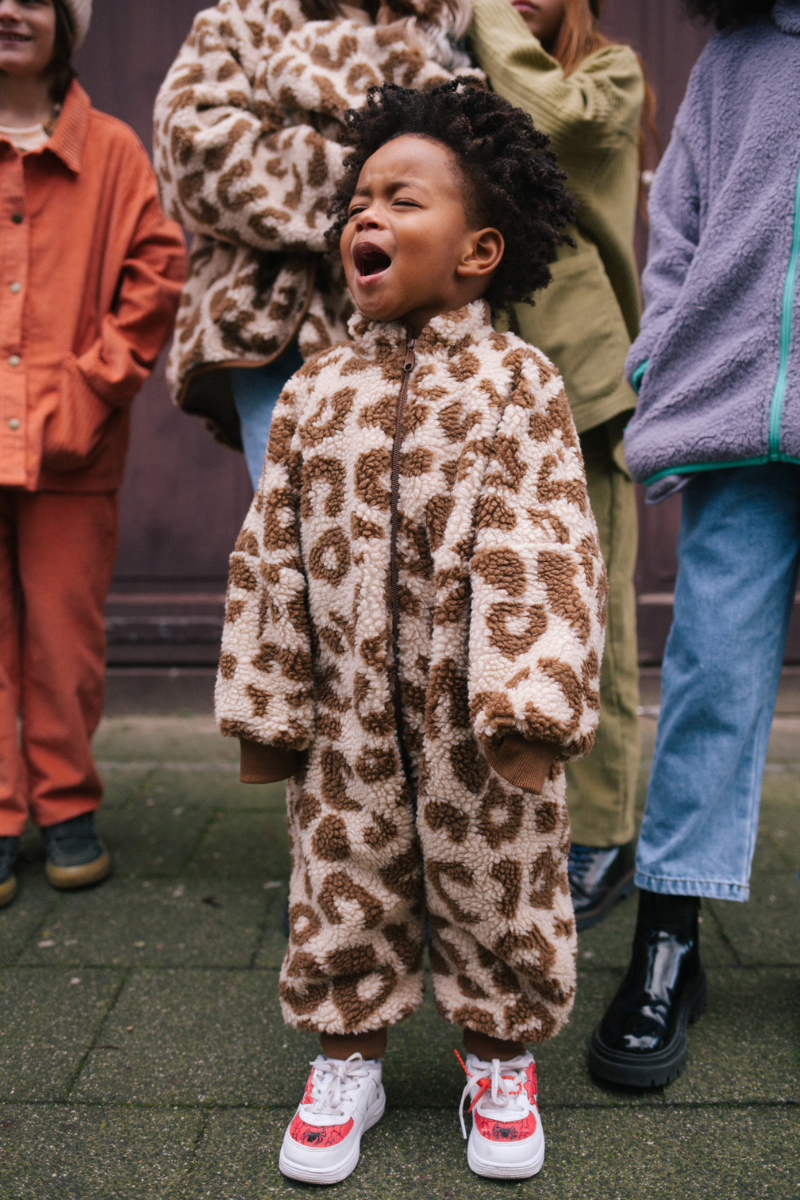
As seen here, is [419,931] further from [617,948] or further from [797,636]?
[797,636]

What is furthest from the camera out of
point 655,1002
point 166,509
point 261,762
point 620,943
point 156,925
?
point 166,509

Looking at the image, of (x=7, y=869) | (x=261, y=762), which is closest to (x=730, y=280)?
(x=261, y=762)

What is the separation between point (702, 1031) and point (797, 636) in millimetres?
2288

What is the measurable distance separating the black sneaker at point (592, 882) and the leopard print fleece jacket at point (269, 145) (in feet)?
4.11

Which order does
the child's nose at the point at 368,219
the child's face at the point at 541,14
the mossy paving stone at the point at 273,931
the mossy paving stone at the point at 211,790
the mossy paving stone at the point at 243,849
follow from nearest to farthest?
1. the child's nose at the point at 368,219
2. the child's face at the point at 541,14
3. the mossy paving stone at the point at 273,931
4. the mossy paving stone at the point at 243,849
5. the mossy paving stone at the point at 211,790

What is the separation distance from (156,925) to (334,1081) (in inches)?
32.9

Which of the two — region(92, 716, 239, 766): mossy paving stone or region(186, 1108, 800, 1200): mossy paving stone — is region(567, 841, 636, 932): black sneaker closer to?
region(186, 1108, 800, 1200): mossy paving stone

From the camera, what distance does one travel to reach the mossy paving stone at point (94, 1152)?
1.45 metres

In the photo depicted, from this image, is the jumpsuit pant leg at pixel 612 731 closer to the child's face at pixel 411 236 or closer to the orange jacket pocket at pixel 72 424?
the child's face at pixel 411 236

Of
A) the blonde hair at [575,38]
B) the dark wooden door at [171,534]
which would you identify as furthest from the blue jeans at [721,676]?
the dark wooden door at [171,534]

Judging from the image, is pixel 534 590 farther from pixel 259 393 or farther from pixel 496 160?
pixel 259 393

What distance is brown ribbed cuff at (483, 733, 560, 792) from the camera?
129cm

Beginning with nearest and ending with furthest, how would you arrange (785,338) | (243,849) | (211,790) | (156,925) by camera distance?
(785,338), (156,925), (243,849), (211,790)

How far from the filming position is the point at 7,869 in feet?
7.63
